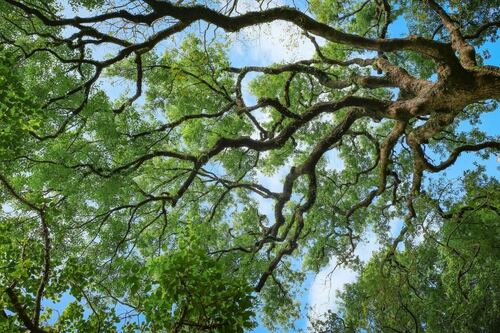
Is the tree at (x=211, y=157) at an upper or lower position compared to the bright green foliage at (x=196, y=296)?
upper

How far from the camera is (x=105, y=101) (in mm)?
10883

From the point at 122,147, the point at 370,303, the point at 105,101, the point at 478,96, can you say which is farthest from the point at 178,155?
the point at 370,303

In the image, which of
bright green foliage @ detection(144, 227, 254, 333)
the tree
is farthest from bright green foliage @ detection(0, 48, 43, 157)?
bright green foliage @ detection(144, 227, 254, 333)

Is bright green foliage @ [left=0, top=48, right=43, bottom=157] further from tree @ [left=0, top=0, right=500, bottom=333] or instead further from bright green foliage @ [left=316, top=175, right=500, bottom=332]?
bright green foliage @ [left=316, top=175, right=500, bottom=332]

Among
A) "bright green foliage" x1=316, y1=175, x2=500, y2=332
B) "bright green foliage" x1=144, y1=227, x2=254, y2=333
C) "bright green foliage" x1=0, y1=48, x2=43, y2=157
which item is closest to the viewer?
"bright green foliage" x1=144, y1=227, x2=254, y2=333

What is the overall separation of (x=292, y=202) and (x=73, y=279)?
12458mm

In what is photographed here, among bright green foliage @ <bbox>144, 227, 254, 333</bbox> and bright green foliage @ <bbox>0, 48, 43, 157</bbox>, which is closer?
bright green foliage @ <bbox>144, 227, 254, 333</bbox>

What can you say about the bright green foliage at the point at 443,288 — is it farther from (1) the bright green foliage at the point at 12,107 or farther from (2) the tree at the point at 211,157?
(1) the bright green foliage at the point at 12,107

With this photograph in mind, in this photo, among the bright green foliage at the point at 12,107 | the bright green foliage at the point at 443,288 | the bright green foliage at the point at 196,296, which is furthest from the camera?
the bright green foliage at the point at 443,288

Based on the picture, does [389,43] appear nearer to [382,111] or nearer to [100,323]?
[382,111]

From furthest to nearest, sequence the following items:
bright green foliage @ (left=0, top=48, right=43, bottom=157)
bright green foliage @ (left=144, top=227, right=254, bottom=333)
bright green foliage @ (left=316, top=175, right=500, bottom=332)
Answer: bright green foliage @ (left=316, top=175, right=500, bottom=332)
bright green foliage @ (left=0, top=48, right=43, bottom=157)
bright green foliage @ (left=144, top=227, right=254, bottom=333)

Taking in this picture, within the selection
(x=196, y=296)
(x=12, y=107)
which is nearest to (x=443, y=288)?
(x=196, y=296)

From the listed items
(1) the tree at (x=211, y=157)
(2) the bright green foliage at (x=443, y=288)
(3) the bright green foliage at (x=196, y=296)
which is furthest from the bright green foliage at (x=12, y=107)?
(2) the bright green foliage at (x=443, y=288)

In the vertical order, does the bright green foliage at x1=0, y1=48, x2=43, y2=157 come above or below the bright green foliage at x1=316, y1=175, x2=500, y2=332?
above
